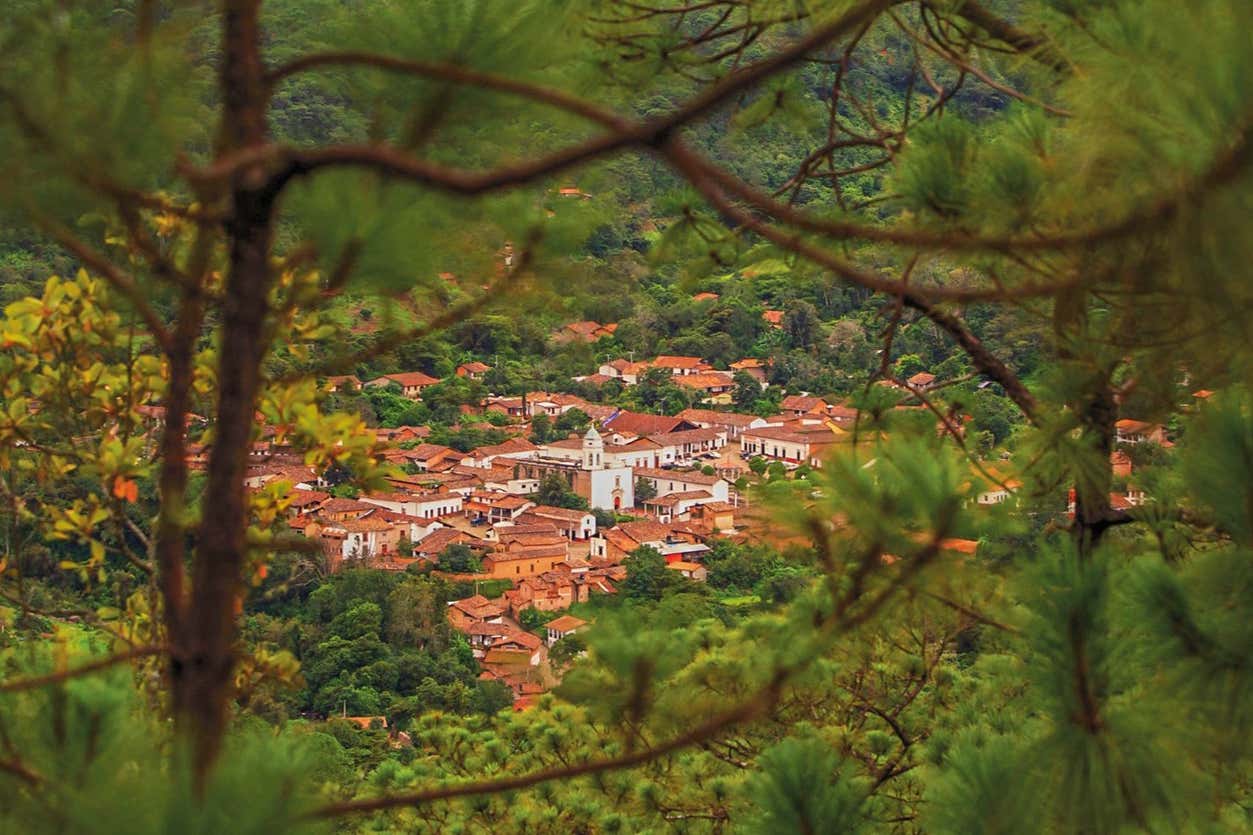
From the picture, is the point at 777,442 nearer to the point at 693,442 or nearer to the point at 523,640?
the point at 693,442

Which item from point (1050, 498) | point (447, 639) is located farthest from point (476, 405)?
point (1050, 498)

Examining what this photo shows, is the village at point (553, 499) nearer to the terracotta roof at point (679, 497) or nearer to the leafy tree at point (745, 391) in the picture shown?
the terracotta roof at point (679, 497)

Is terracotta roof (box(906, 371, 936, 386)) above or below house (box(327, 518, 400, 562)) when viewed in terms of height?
above

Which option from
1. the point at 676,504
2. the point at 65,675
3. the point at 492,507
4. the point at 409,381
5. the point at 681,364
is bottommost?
the point at 65,675

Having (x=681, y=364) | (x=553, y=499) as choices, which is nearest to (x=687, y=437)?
(x=681, y=364)

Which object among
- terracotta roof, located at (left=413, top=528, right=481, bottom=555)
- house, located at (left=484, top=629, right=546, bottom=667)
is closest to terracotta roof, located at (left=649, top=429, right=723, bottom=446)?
terracotta roof, located at (left=413, top=528, right=481, bottom=555)

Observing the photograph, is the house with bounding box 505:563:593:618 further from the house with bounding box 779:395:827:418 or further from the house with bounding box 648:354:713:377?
the house with bounding box 648:354:713:377
